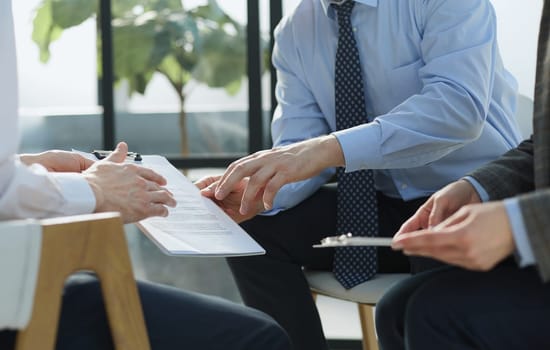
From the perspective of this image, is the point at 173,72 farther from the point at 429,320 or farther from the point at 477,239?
the point at 477,239

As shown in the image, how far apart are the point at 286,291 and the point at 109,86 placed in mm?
1408

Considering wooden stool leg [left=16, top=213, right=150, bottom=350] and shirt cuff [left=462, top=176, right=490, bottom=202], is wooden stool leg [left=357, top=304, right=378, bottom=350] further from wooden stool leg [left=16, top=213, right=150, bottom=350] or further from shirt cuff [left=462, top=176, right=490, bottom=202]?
wooden stool leg [left=16, top=213, right=150, bottom=350]

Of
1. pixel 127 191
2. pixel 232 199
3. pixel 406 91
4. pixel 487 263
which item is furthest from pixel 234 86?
pixel 487 263

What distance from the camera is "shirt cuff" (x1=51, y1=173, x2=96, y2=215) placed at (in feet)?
4.70

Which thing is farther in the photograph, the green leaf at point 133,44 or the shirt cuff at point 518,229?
the green leaf at point 133,44

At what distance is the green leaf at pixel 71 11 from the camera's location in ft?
11.4

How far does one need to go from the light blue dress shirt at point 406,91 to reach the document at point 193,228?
34 centimetres

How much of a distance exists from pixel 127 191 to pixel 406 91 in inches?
36.6

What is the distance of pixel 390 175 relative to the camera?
2.29m

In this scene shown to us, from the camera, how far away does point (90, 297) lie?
1371 millimetres

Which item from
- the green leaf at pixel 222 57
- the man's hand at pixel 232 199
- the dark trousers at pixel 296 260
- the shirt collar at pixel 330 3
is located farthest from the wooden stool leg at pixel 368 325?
the green leaf at pixel 222 57

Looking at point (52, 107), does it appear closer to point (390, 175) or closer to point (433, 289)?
point (390, 175)

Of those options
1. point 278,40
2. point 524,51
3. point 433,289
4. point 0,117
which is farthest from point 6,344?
point 524,51

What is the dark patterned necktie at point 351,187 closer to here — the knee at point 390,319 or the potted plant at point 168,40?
the knee at point 390,319
